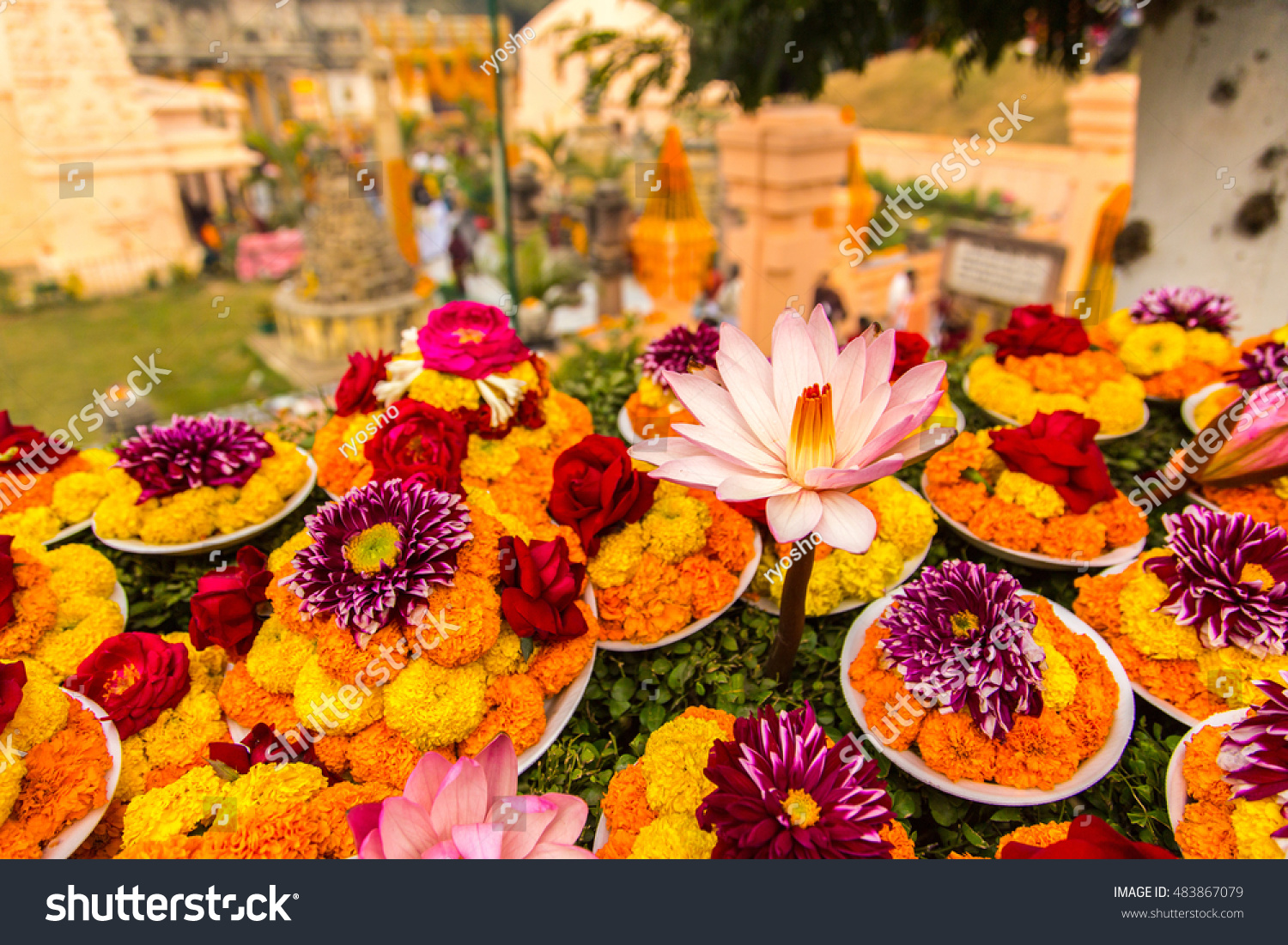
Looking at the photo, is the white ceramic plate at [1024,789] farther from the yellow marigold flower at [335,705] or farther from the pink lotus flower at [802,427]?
the yellow marigold flower at [335,705]

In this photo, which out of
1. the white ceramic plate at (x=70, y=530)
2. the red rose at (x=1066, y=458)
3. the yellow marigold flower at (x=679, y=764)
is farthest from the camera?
the white ceramic plate at (x=70, y=530)

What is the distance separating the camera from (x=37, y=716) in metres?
1.03

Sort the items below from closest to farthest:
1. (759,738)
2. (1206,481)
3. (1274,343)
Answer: (759,738), (1206,481), (1274,343)

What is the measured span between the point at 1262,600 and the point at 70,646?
2157mm

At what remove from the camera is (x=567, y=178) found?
12.3 metres

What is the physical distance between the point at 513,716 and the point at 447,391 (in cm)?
77

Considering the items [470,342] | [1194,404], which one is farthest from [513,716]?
[1194,404]

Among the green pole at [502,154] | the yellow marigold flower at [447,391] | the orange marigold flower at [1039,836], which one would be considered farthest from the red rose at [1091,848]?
the green pole at [502,154]

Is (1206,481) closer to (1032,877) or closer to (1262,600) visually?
(1262,600)

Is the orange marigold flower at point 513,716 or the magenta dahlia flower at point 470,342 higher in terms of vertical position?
the magenta dahlia flower at point 470,342

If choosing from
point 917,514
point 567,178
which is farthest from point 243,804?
point 567,178

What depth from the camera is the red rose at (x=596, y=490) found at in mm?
1260

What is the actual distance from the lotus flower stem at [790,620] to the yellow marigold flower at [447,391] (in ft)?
2.70

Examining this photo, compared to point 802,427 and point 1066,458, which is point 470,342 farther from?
point 1066,458
